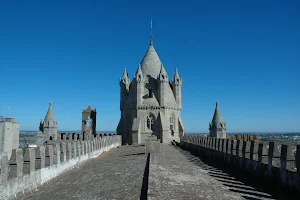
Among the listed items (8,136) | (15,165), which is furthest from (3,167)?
(8,136)

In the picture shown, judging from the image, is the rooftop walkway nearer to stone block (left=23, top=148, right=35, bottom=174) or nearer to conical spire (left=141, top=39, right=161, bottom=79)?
stone block (left=23, top=148, right=35, bottom=174)

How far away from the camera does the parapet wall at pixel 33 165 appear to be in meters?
9.96

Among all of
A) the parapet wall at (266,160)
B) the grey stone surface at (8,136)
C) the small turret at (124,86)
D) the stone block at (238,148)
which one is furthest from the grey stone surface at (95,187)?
the small turret at (124,86)

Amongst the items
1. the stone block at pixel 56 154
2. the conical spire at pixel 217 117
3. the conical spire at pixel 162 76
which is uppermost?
the conical spire at pixel 162 76

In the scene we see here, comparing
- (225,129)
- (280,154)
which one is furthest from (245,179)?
(225,129)

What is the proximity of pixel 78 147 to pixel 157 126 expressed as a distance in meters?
27.9

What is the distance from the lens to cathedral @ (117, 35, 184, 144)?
4734 centimetres

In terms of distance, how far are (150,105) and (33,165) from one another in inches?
1432

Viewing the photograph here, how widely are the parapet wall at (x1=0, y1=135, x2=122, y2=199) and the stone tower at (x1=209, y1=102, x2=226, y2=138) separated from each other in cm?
3445

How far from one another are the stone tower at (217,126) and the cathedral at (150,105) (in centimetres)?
549

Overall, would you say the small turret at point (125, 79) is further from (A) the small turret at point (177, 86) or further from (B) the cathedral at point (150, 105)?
(A) the small turret at point (177, 86)

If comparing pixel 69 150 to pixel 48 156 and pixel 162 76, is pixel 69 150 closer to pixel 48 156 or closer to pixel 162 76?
pixel 48 156

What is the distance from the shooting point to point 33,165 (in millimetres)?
12148

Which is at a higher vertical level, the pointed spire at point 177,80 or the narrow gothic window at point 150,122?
the pointed spire at point 177,80
